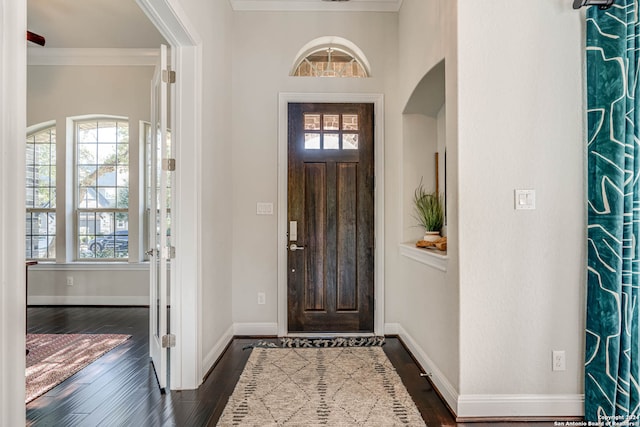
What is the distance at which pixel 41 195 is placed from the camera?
5.05 metres

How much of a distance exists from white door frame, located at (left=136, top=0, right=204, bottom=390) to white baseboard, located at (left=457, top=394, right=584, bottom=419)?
1750 millimetres

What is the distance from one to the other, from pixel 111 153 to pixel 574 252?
5.29 metres

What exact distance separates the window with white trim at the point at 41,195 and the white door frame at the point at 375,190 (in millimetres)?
3517

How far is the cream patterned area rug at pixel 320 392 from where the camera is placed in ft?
6.88

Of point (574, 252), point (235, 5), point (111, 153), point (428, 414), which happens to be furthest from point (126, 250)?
point (574, 252)

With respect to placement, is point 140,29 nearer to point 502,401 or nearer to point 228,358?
point 228,358

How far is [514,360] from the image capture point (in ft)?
7.06

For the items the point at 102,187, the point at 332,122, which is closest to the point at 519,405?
the point at 332,122

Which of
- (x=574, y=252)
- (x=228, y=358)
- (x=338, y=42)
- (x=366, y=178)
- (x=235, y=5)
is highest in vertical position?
(x=235, y=5)

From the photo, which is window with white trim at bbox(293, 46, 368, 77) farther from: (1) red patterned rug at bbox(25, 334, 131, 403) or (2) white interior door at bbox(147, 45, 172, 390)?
(1) red patterned rug at bbox(25, 334, 131, 403)

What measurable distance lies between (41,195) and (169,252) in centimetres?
378

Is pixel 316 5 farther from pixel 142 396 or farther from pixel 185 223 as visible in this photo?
pixel 142 396

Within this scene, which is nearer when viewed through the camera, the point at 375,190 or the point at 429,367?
the point at 429,367

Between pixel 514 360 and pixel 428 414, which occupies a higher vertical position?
pixel 514 360
